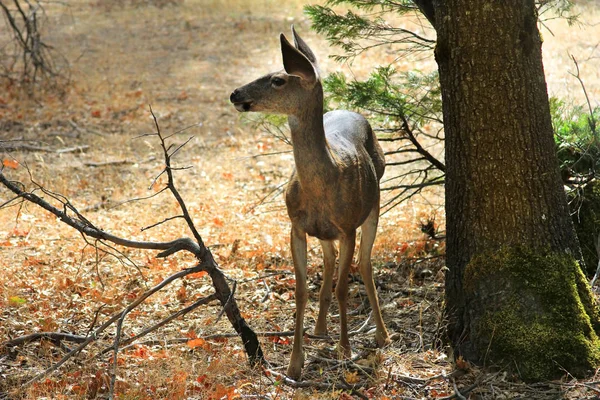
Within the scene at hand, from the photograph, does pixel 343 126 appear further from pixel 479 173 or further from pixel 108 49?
pixel 108 49

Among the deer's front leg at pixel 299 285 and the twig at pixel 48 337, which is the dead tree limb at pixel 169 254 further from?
the twig at pixel 48 337

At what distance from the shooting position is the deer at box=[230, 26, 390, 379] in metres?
4.71

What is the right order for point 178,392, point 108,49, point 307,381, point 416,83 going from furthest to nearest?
point 108,49 < point 416,83 < point 307,381 < point 178,392

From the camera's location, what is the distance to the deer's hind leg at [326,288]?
18.3 feet

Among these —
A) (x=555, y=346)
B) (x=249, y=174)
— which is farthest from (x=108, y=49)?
(x=555, y=346)

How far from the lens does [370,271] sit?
Result: 5594 millimetres

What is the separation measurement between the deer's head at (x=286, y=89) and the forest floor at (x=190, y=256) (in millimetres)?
672

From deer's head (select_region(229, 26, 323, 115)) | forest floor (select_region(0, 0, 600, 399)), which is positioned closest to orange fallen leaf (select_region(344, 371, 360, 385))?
forest floor (select_region(0, 0, 600, 399))

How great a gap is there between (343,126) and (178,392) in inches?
95.8

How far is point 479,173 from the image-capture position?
493 centimetres

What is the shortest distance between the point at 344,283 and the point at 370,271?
0.37m

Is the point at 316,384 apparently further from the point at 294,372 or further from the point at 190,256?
the point at 190,256

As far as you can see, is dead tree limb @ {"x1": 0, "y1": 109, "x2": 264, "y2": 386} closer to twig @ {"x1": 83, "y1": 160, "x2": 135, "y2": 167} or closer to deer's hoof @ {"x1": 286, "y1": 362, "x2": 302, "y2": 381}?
deer's hoof @ {"x1": 286, "y1": 362, "x2": 302, "y2": 381}

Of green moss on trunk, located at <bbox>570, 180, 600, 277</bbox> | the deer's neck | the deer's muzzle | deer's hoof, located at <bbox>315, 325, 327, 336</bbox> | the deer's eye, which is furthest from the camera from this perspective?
green moss on trunk, located at <bbox>570, 180, 600, 277</bbox>
